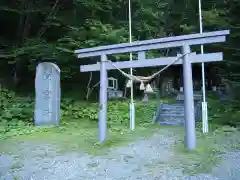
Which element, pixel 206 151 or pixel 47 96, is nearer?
pixel 206 151

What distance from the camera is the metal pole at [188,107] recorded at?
17.9ft

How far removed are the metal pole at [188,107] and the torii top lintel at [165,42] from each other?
184 mm

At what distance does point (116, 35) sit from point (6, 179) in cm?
764

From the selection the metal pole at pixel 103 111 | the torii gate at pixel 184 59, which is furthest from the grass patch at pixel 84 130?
the torii gate at pixel 184 59

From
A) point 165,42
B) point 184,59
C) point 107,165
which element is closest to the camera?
point 107,165

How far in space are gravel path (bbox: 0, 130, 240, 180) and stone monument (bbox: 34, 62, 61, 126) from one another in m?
3.05

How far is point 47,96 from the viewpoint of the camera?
30.2ft

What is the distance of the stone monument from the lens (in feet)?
30.1

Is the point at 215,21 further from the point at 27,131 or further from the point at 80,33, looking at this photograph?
the point at 27,131

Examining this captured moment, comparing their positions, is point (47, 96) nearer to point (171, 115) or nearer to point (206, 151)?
point (171, 115)

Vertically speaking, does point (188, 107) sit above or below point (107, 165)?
above

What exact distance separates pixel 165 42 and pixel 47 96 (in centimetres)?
506

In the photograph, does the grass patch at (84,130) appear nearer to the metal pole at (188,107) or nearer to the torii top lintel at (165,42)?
the metal pole at (188,107)

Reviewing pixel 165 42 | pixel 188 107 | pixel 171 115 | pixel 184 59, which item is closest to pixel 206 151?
pixel 188 107
